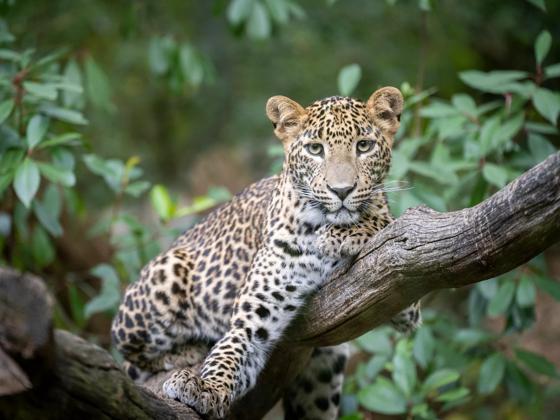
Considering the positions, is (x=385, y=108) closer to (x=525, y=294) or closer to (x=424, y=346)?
(x=525, y=294)

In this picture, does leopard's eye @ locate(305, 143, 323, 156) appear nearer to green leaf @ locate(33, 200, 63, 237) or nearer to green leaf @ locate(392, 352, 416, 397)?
green leaf @ locate(392, 352, 416, 397)

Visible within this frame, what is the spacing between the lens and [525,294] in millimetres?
7660

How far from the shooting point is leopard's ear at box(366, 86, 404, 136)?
5.80 metres

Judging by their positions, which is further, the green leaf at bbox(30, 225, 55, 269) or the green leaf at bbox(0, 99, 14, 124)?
the green leaf at bbox(30, 225, 55, 269)

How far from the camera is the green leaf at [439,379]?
7.42m

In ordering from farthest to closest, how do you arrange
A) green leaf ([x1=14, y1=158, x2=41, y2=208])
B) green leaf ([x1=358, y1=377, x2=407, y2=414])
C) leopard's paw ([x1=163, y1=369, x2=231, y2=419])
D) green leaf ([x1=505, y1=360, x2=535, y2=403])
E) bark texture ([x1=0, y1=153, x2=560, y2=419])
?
green leaf ([x1=505, y1=360, x2=535, y2=403])
green leaf ([x1=358, y1=377, x2=407, y2=414])
green leaf ([x1=14, y1=158, x2=41, y2=208])
leopard's paw ([x1=163, y1=369, x2=231, y2=419])
bark texture ([x1=0, y1=153, x2=560, y2=419])

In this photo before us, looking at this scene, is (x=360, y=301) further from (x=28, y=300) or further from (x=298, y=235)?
(x=28, y=300)

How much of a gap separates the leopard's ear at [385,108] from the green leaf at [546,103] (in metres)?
2.14

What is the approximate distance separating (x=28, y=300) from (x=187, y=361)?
3.80 m

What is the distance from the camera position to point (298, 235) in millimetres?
5793

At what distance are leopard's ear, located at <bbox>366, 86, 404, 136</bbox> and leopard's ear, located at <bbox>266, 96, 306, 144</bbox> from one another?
0.48 m

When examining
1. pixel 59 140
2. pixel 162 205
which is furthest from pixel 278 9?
pixel 59 140

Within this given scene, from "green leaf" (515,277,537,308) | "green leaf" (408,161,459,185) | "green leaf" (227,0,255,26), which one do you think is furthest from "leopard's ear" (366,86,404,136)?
"green leaf" (227,0,255,26)

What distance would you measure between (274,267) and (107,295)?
3100 millimetres
